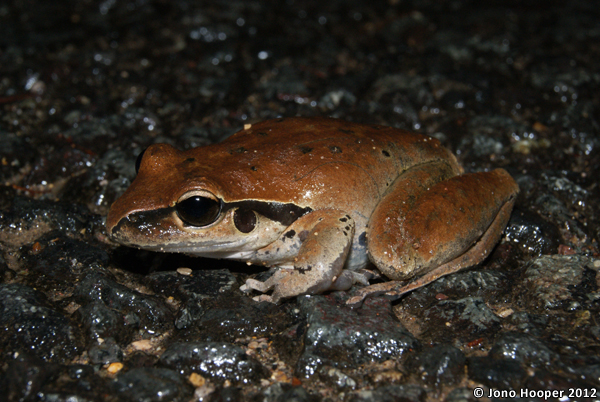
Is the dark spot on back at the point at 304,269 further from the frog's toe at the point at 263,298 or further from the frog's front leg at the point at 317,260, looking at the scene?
the frog's toe at the point at 263,298

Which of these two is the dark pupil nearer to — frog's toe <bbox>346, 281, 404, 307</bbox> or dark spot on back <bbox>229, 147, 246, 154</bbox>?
dark spot on back <bbox>229, 147, 246, 154</bbox>

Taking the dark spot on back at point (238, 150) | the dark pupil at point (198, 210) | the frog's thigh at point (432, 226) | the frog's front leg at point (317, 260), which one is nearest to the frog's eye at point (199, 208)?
the dark pupil at point (198, 210)

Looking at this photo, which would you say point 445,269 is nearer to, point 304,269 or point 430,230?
point 430,230

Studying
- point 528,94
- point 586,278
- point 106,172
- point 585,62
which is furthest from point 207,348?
point 585,62

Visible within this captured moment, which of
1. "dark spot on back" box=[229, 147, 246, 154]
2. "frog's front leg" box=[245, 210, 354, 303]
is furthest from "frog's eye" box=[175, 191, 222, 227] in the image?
"frog's front leg" box=[245, 210, 354, 303]

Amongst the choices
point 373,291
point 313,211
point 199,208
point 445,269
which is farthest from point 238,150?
point 445,269

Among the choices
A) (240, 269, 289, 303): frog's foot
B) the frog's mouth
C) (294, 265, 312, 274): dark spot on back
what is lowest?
(240, 269, 289, 303): frog's foot

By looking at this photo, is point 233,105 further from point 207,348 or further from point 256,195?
point 207,348
